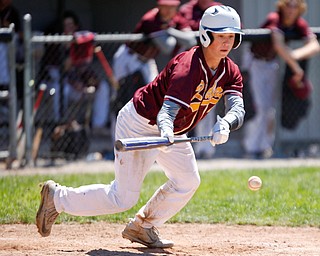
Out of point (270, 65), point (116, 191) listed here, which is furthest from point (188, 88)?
point (270, 65)

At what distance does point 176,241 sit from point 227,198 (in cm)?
183

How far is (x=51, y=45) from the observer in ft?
37.5

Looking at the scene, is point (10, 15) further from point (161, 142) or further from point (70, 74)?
point (161, 142)

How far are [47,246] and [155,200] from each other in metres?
0.91

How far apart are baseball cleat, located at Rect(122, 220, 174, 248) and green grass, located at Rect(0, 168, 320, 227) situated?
4.26ft

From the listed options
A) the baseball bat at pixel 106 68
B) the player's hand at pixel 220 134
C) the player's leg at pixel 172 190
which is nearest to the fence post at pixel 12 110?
the baseball bat at pixel 106 68

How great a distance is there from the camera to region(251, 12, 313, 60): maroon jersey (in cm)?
1098

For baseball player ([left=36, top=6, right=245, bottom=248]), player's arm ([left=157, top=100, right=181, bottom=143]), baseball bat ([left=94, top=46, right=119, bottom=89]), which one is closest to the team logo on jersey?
baseball player ([left=36, top=6, right=245, bottom=248])

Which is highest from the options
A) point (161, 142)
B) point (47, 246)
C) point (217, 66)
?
point (217, 66)

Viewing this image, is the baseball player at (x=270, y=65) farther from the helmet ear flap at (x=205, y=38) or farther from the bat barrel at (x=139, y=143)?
the bat barrel at (x=139, y=143)

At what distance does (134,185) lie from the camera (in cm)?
608

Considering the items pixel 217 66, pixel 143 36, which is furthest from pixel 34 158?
pixel 217 66

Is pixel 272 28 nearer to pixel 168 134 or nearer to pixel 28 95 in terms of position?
pixel 28 95

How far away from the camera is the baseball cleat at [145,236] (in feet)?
21.0
